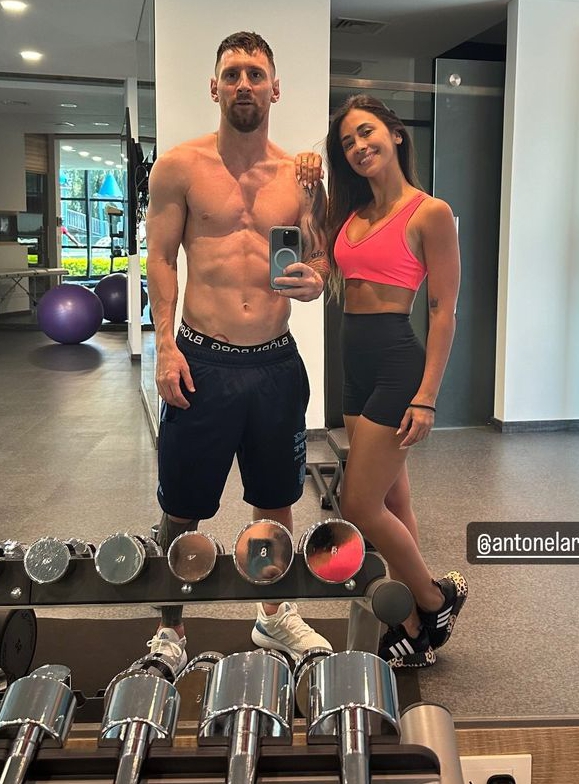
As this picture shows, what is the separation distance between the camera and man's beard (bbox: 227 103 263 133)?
154 cm

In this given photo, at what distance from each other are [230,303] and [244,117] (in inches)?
15.2

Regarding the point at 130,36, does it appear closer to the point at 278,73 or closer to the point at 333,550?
the point at 278,73

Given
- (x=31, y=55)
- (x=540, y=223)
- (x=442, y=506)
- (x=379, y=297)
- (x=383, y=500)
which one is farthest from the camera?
(x=31, y=55)

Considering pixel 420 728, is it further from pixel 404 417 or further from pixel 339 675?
pixel 404 417

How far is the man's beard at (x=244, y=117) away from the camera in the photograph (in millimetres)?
1542

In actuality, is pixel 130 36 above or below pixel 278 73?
above

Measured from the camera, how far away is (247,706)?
2.11 feet

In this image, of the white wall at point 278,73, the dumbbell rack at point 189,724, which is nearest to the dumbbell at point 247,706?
the dumbbell rack at point 189,724

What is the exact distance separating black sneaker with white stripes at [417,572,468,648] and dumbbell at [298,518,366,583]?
107 centimetres

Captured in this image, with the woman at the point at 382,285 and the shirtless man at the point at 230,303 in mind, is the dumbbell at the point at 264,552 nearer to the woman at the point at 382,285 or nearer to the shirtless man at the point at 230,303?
the shirtless man at the point at 230,303

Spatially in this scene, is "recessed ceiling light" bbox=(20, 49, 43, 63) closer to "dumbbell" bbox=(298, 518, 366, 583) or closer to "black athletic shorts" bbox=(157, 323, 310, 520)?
"black athletic shorts" bbox=(157, 323, 310, 520)

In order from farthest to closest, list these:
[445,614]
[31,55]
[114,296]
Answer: [114,296]
[31,55]
[445,614]

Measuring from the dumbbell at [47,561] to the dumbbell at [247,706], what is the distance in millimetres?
399

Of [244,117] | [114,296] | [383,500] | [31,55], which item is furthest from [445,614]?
[114,296]
